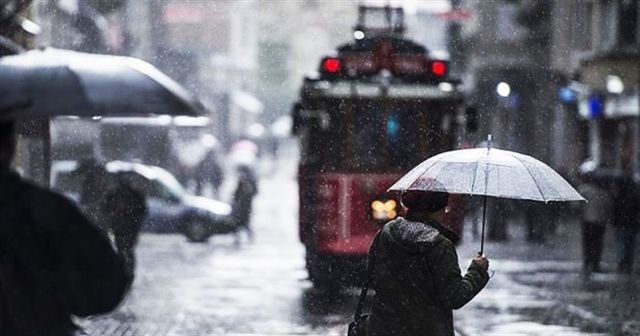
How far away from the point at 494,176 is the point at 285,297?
11.2 metres

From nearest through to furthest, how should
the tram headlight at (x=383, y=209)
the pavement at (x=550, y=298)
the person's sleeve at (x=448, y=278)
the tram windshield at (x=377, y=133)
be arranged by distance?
the person's sleeve at (x=448, y=278), the pavement at (x=550, y=298), the tram headlight at (x=383, y=209), the tram windshield at (x=377, y=133)

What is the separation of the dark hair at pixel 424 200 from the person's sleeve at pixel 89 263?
6.63ft

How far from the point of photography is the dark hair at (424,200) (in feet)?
22.7

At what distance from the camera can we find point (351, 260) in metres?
19.8

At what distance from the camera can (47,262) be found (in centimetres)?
531

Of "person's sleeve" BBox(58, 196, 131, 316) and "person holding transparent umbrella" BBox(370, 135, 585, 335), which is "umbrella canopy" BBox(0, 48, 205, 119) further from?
"person holding transparent umbrella" BBox(370, 135, 585, 335)

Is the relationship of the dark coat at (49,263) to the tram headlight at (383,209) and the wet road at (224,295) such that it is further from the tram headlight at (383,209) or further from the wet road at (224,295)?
the tram headlight at (383,209)

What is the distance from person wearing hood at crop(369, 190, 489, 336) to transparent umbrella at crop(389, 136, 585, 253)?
1.41 ft

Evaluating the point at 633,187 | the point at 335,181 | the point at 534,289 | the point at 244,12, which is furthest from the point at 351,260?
the point at 244,12

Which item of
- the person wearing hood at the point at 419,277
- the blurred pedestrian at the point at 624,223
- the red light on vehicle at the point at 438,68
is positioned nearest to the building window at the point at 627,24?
the blurred pedestrian at the point at 624,223

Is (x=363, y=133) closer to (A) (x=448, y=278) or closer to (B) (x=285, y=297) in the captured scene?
(B) (x=285, y=297)

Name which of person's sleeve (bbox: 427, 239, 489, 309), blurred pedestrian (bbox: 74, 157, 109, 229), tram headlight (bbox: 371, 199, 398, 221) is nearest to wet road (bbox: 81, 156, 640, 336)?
tram headlight (bbox: 371, 199, 398, 221)

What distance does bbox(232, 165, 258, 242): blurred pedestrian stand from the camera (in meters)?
30.1

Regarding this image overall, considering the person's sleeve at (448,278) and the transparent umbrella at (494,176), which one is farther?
the transparent umbrella at (494,176)
